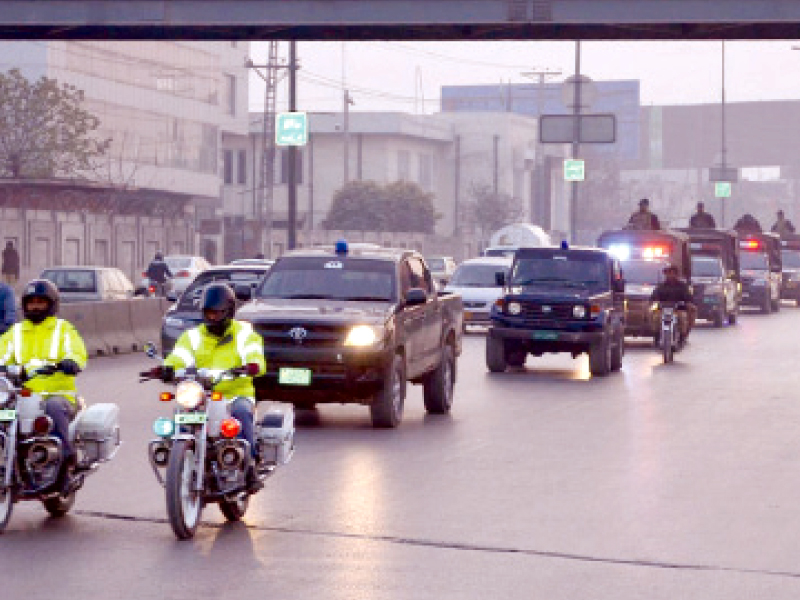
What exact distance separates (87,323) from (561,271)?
8.18 m

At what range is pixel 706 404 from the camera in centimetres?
2484

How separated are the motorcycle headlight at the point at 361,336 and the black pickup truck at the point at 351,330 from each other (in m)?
0.01

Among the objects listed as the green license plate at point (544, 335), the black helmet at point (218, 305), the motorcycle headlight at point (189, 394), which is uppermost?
the black helmet at point (218, 305)

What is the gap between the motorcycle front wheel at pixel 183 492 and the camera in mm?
11953

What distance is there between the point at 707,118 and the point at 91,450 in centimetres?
17771

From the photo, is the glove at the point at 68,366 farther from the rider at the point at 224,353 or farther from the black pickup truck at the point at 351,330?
the black pickup truck at the point at 351,330

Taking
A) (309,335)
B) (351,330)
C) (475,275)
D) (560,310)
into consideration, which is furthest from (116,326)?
(351,330)

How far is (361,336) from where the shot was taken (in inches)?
808

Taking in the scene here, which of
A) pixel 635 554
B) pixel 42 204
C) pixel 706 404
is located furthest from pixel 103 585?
pixel 42 204

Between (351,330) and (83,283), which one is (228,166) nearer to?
(83,283)

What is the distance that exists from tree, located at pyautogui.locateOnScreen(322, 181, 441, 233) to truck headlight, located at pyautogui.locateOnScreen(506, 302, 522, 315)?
8746 centimetres

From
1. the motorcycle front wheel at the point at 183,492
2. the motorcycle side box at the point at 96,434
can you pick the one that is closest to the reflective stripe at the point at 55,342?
the motorcycle side box at the point at 96,434

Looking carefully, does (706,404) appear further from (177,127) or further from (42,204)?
(177,127)

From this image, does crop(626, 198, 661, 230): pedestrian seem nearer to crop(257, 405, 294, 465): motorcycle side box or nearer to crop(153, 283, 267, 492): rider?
crop(257, 405, 294, 465): motorcycle side box
